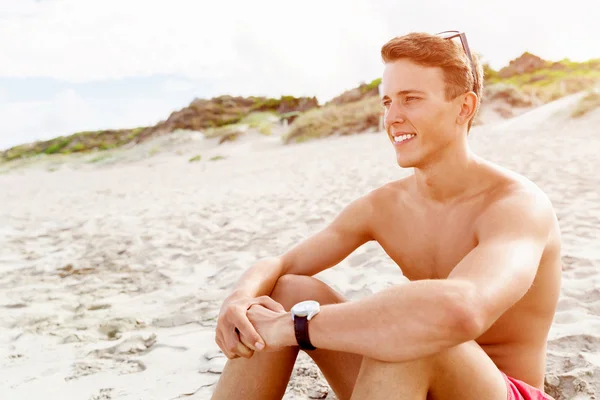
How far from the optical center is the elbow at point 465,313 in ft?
4.68

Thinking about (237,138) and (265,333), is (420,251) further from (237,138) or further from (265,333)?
(237,138)

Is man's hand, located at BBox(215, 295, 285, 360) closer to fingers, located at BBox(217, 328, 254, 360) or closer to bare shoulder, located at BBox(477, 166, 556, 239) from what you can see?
fingers, located at BBox(217, 328, 254, 360)

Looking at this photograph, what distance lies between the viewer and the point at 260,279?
Result: 83.5 inches

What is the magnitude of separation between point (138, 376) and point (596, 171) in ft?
17.7

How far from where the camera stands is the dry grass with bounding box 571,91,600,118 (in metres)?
10.8

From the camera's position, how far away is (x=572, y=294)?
10.1ft

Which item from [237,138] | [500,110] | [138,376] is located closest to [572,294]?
[138,376]

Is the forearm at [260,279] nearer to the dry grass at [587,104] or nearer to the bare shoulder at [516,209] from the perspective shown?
the bare shoulder at [516,209]

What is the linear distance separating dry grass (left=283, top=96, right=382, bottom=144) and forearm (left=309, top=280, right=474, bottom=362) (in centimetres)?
1322

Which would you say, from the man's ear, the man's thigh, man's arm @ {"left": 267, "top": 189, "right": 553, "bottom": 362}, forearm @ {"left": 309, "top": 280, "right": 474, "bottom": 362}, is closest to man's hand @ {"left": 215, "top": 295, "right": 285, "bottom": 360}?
man's arm @ {"left": 267, "top": 189, "right": 553, "bottom": 362}

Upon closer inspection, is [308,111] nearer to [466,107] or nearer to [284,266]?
[284,266]

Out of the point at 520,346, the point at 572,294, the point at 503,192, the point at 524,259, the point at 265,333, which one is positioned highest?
the point at 503,192

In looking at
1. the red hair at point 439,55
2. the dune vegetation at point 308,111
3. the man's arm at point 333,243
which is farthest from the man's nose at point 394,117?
the dune vegetation at point 308,111

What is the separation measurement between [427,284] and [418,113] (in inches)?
25.3
